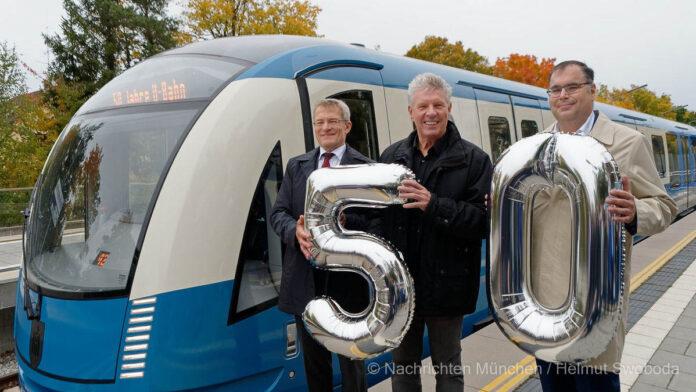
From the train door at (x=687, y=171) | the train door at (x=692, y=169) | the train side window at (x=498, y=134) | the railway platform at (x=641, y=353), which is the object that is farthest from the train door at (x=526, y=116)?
the train door at (x=692, y=169)

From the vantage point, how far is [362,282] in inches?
106

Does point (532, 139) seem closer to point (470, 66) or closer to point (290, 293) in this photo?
point (290, 293)

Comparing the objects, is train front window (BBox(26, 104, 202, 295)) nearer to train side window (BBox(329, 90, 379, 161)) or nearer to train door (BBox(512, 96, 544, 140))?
train side window (BBox(329, 90, 379, 161))

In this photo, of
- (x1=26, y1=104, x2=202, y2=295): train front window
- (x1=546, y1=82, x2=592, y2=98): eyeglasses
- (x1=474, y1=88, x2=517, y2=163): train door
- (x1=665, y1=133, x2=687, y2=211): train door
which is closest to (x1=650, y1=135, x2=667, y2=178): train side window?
(x1=665, y1=133, x2=687, y2=211): train door

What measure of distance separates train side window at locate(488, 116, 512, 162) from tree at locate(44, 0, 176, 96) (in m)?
25.3

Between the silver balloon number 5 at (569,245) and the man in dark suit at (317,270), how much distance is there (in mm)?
861

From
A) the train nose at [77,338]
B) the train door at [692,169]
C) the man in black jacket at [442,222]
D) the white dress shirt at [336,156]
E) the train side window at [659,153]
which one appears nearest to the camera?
the man in black jacket at [442,222]

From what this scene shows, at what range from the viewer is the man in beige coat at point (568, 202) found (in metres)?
2.09

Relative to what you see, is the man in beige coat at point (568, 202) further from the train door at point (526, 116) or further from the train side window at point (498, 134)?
the train door at point (526, 116)

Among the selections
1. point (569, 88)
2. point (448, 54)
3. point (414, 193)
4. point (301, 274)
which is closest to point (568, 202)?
point (569, 88)

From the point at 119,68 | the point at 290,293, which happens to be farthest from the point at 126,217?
the point at 119,68

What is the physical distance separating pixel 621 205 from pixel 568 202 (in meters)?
0.33

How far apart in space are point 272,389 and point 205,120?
1755mm

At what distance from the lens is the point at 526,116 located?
644 centimetres
